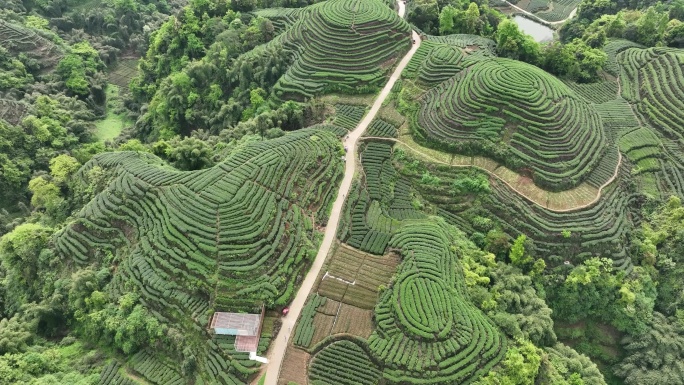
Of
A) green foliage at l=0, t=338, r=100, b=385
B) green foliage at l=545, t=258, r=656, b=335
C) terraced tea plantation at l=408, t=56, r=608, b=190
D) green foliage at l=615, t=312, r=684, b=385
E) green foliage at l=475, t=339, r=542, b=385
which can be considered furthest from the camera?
terraced tea plantation at l=408, t=56, r=608, b=190

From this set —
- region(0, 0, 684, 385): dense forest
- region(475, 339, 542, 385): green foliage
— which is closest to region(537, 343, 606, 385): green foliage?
region(0, 0, 684, 385): dense forest

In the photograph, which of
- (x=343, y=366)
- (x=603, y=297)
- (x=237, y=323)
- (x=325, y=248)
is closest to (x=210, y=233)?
(x=237, y=323)

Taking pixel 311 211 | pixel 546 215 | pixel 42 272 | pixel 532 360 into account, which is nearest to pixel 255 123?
pixel 311 211

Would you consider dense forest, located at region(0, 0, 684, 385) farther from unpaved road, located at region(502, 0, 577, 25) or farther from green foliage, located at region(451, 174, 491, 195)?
unpaved road, located at region(502, 0, 577, 25)

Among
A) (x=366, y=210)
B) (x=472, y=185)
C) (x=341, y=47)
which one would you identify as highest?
(x=341, y=47)

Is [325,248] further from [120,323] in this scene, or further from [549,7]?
[549,7]

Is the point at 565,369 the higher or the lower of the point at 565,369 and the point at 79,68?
the higher
